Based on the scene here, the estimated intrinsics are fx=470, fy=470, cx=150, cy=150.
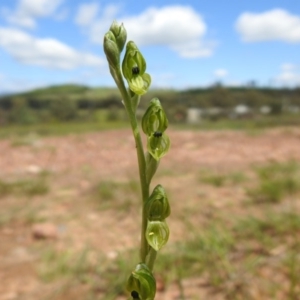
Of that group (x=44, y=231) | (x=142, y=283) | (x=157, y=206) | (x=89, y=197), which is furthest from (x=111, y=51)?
(x=89, y=197)

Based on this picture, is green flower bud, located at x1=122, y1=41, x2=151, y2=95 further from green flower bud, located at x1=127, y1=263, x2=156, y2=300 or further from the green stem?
green flower bud, located at x1=127, y1=263, x2=156, y2=300

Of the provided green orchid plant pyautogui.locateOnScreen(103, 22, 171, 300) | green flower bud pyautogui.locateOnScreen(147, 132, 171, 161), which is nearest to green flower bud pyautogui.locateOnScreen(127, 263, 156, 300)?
green orchid plant pyautogui.locateOnScreen(103, 22, 171, 300)

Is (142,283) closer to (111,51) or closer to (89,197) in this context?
(111,51)

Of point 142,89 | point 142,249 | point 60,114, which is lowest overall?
point 60,114

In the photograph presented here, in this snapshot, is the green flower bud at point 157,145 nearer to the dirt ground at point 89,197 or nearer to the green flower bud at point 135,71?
the green flower bud at point 135,71

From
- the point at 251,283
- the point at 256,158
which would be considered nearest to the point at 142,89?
the point at 251,283

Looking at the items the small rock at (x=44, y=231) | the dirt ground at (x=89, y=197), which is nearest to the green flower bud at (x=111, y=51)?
the dirt ground at (x=89, y=197)

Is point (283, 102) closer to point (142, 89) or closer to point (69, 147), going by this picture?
point (69, 147)
